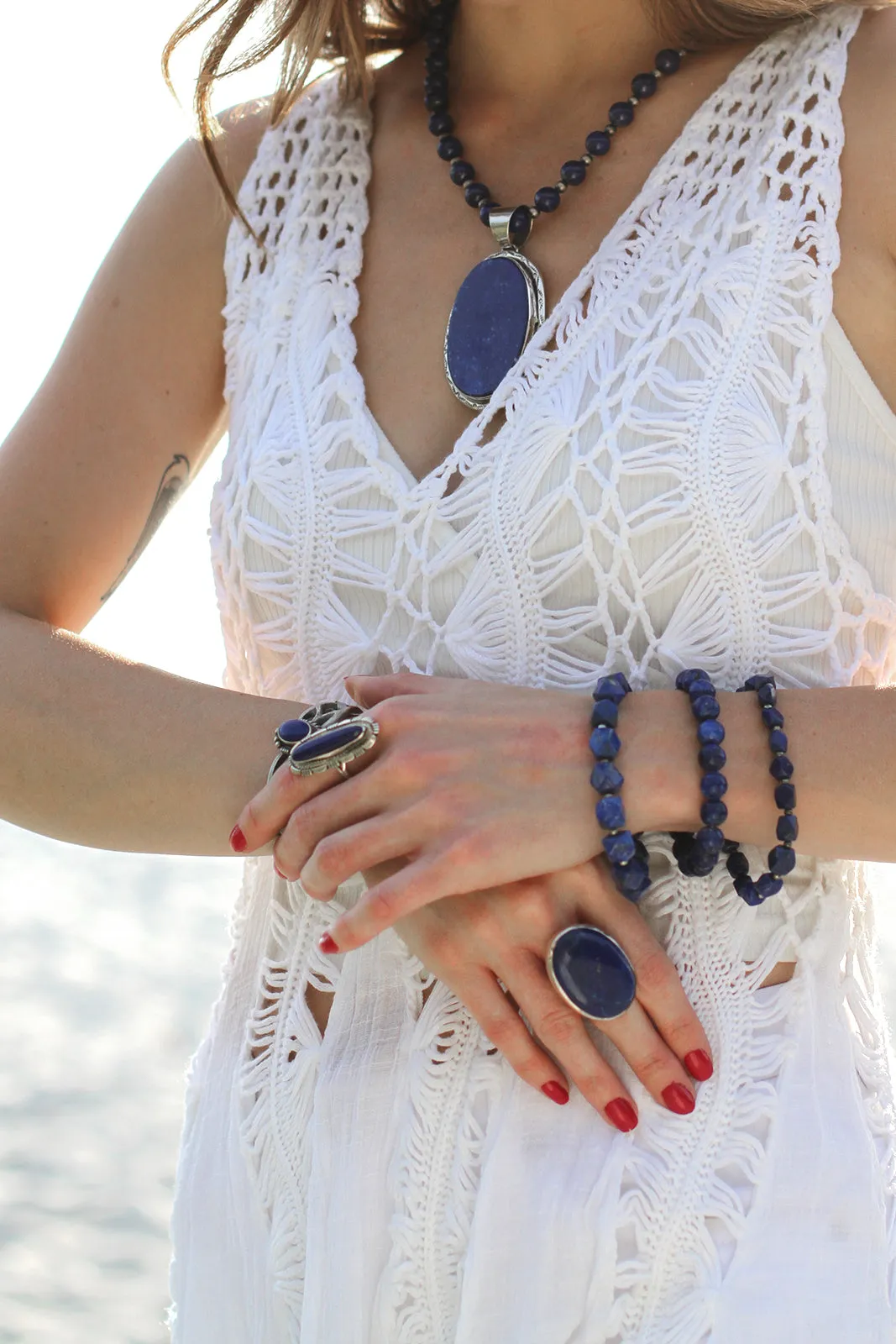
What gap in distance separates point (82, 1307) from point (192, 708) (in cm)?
215

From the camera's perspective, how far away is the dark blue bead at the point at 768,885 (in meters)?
1.27

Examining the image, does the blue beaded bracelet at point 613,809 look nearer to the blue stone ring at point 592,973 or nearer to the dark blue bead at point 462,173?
the blue stone ring at point 592,973

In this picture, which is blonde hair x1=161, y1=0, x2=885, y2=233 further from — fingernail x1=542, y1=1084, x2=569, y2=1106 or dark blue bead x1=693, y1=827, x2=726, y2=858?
fingernail x1=542, y1=1084, x2=569, y2=1106

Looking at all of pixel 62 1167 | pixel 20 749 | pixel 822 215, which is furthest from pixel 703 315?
pixel 62 1167

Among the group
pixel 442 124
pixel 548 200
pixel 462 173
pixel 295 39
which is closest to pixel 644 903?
pixel 548 200

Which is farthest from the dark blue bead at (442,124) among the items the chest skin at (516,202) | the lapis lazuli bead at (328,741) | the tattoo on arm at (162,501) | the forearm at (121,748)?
the lapis lazuli bead at (328,741)

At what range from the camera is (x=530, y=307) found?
1.53 meters

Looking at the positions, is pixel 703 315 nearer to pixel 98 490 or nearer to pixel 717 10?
pixel 717 10

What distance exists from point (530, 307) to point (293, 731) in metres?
0.53

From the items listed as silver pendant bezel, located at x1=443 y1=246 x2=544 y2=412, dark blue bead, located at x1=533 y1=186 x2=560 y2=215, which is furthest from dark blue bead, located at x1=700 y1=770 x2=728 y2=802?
dark blue bead, located at x1=533 y1=186 x2=560 y2=215

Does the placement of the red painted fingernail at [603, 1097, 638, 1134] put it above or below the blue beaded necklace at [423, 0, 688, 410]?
below

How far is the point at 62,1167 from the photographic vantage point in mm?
3479

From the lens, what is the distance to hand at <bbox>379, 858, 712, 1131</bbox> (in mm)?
1259

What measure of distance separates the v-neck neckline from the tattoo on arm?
0.96 ft
